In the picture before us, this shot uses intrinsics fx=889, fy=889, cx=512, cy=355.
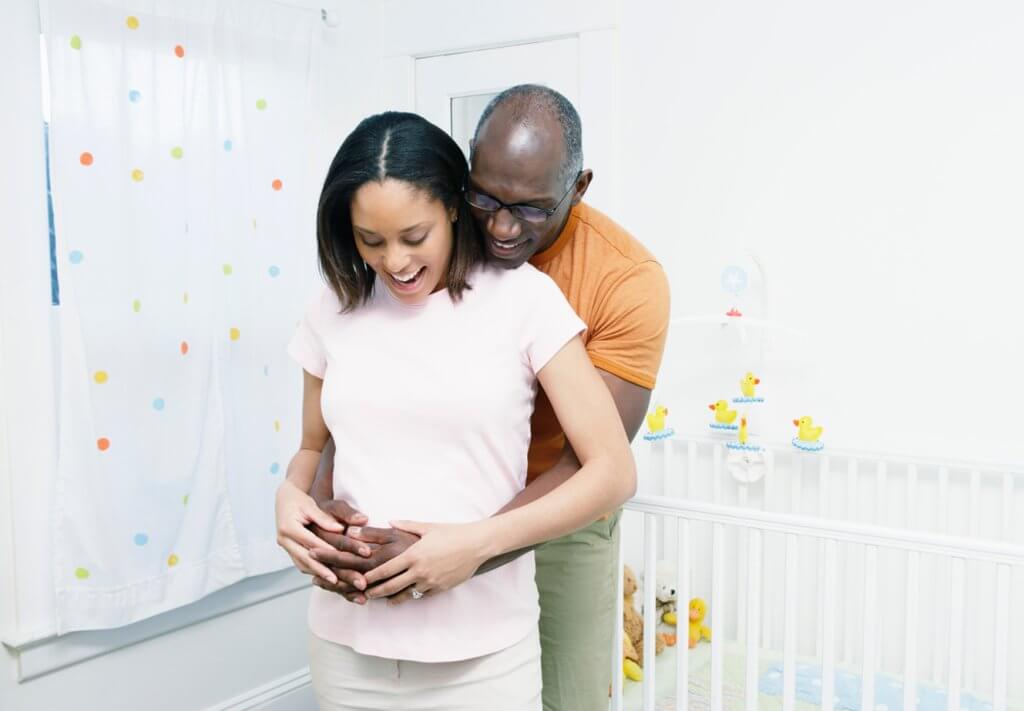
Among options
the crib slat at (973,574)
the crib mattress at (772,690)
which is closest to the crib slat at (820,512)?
the crib mattress at (772,690)

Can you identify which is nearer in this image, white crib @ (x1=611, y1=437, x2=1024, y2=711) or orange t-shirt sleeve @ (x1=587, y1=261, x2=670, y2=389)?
orange t-shirt sleeve @ (x1=587, y1=261, x2=670, y2=389)

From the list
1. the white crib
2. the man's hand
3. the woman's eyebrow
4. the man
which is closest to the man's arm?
the man

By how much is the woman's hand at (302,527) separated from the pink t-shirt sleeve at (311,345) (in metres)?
0.17

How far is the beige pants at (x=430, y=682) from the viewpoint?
1065 mm

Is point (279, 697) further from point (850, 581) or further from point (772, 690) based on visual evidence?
point (850, 581)

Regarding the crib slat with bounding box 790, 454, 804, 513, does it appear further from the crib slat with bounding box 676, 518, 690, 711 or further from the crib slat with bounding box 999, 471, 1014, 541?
the crib slat with bounding box 676, 518, 690, 711

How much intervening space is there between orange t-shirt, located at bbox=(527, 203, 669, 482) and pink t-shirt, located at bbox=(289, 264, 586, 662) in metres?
0.14

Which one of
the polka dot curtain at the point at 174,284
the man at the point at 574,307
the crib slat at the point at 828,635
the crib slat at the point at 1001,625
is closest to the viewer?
the man at the point at 574,307

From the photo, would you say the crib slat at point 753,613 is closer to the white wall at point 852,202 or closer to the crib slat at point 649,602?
the crib slat at point 649,602

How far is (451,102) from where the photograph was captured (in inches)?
111

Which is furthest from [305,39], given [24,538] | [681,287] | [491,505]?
[491,505]

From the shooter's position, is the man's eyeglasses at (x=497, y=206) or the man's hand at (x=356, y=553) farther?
the man's eyeglasses at (x=497, y=206)

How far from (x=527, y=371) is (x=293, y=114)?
157 centimetres

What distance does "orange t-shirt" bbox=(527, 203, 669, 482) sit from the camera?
122 cm
